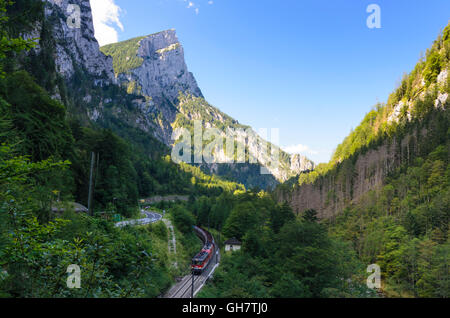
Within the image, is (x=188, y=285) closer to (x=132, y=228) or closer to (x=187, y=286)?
(x=187, y=286)

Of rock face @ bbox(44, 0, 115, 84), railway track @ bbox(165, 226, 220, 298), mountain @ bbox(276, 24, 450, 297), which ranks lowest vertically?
railway track @ bbox(165, 226, 220, 298)

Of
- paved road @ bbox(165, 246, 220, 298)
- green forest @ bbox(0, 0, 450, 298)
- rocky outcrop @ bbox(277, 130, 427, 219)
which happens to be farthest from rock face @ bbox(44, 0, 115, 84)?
rocky outcrop @ bbox(277, 130, 427, 219)

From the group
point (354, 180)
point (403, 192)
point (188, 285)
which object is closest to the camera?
point (188, 285)

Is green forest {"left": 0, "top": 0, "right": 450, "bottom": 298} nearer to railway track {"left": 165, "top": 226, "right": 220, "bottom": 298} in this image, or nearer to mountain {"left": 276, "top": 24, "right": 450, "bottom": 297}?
mountain {"left": 276, "top": 24, "right": 450, "bottom": 297}

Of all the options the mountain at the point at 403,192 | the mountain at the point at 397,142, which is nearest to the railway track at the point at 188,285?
the mountain at the point at 403,192

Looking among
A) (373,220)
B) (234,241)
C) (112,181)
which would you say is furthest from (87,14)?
(373,220)

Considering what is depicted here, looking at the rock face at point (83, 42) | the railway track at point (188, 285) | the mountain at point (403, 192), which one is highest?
the rock face at point (83, 42)

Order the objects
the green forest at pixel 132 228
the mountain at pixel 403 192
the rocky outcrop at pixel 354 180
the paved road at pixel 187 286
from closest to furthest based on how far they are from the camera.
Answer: the green forest at pixel 132 228
the paved road at pixel 187 286
the mountain at pixel 403 192
the rocky outcrop at pixel 354 180

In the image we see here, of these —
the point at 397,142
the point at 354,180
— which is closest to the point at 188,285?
the point at 354,180

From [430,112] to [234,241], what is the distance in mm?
70838

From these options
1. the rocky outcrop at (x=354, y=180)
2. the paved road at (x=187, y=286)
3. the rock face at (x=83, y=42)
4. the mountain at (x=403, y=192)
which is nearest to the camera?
the paved road at (x=187, y=286)

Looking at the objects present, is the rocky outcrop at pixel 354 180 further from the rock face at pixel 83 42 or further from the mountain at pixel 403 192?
the rock face at pixel 83 42

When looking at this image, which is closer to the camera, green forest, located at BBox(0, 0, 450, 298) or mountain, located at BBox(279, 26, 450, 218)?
green forest, located at BBox(0, 0, 450, 298)
